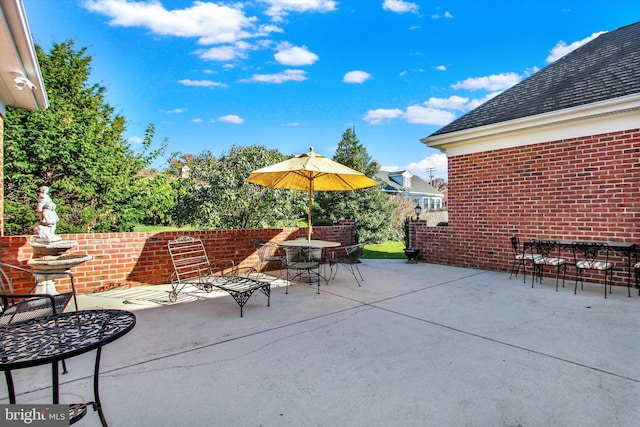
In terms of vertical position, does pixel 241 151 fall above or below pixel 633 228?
above

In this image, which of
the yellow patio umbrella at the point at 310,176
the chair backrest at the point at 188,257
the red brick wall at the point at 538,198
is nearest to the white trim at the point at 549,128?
the red brick wall at the point at 538,198

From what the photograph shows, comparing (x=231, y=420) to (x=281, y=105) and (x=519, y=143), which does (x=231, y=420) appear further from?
(x=281, y=105)

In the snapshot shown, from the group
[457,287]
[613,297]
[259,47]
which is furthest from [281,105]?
[613,297]

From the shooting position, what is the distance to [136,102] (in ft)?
39.6

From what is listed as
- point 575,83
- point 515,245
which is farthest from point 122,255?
point 575,83

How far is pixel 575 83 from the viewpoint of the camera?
7.18 meters

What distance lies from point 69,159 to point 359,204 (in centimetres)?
1145

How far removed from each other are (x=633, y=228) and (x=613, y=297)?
141 centimetres

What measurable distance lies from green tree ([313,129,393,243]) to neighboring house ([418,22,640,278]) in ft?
23.2

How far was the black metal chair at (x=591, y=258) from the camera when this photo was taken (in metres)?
5.39

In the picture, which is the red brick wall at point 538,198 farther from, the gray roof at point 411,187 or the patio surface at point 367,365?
the gray roof at point 411,187

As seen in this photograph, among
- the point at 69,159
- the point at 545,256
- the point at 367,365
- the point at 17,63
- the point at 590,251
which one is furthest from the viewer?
the point at 69,159

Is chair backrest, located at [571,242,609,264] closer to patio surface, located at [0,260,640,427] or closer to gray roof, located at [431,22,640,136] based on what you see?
patio surface, located at [0,260,640,427]

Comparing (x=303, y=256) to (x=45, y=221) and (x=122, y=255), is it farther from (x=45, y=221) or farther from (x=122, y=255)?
(x=45, y=221)
